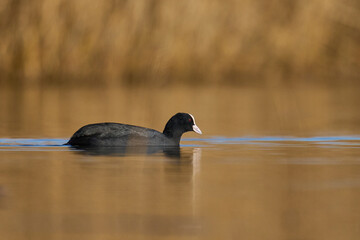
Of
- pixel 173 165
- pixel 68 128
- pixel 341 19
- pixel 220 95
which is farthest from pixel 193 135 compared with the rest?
pixel 341 19

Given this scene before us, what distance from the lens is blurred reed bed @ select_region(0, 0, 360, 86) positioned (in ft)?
57.2

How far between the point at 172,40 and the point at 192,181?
11.8 meters

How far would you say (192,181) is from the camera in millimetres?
6426

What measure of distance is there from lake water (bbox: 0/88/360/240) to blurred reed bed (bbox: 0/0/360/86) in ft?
15.1

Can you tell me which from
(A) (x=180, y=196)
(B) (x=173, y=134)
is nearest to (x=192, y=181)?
(A) (x=180, y=196)

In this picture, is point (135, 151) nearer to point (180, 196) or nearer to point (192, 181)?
point (192, 181)

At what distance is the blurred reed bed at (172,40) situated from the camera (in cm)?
1744

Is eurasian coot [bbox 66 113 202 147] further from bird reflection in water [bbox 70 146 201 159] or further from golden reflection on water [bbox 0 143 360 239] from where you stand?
golden reflection on water [bbox 0 143 360 239]

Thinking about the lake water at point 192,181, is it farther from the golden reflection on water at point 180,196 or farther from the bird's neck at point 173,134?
the bird's neck at point 173,134

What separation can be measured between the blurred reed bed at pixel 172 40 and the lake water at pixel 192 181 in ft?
15.1

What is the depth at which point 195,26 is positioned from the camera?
18.2m

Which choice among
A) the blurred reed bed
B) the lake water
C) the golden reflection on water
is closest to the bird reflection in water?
the lake water

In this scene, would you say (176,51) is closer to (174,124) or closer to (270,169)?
(174,124)

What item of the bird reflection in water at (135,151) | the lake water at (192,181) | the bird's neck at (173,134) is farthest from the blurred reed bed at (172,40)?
the bird reflection in water at (135,151)
